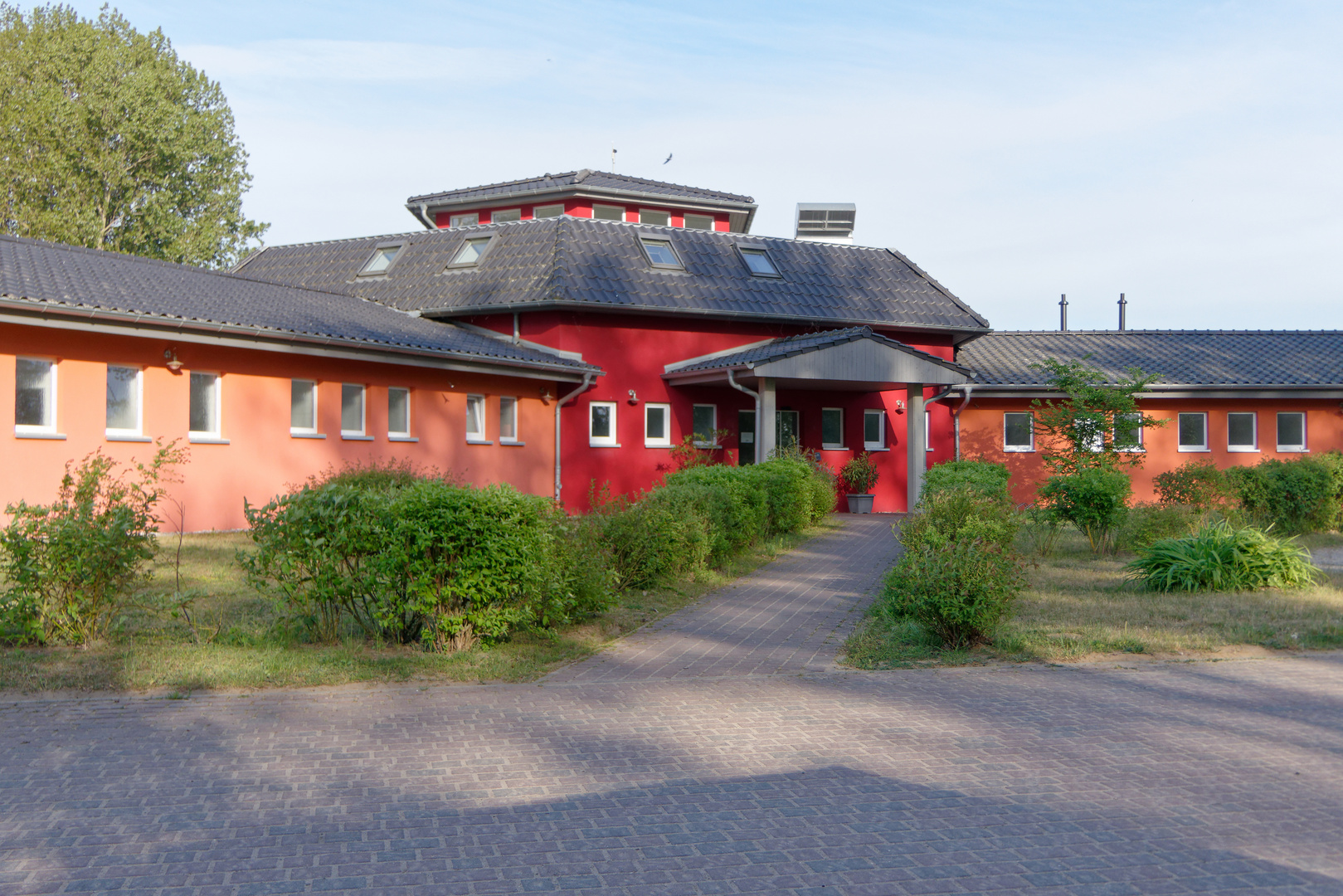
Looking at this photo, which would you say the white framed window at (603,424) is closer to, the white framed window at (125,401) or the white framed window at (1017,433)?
the white framed window at (125,401)

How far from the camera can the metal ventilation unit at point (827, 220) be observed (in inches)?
1262

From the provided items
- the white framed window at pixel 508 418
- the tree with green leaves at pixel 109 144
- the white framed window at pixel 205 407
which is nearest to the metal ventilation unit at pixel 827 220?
the white framed window at pixel 508 418

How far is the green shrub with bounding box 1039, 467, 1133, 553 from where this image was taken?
14.3 meters

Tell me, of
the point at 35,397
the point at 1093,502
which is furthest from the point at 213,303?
the point at 1093,502

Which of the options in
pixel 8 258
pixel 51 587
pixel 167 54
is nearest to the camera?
pixel 51 587

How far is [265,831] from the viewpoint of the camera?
4.50 metres

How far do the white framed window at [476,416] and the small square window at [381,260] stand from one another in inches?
257

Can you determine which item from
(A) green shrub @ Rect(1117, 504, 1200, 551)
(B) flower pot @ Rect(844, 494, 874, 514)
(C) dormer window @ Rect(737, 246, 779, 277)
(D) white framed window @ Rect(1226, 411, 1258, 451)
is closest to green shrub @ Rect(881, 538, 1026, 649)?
(A) green shrub @ Rect(1117, 504, 1200, 551)

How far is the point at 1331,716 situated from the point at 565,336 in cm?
1764

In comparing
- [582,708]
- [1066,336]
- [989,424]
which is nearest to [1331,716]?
[582,708]

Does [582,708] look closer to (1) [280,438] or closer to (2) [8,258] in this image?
(1) [280,438]

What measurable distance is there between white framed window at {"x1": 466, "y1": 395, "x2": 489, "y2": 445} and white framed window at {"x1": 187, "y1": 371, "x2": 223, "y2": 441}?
5536mm

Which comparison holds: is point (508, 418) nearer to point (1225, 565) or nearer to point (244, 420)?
point (244, 420)

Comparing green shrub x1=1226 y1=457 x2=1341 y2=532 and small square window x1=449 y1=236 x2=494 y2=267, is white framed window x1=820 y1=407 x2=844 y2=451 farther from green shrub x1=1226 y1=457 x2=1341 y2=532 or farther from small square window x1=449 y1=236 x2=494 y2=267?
green shrub x1=1226 y1=457 x2=1341 y2=532
